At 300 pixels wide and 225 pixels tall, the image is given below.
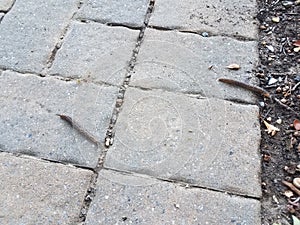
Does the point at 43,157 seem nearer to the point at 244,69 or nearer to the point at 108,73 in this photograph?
the point at 108,73

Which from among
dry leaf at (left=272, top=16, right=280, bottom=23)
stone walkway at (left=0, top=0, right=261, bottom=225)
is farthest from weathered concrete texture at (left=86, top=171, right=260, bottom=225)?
dry leaf at (left=272, top=16, right=280, bottom=23)

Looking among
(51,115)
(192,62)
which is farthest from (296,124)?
(51,115)

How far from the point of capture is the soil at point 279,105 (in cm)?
176

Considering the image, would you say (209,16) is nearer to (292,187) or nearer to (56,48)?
(56,48)

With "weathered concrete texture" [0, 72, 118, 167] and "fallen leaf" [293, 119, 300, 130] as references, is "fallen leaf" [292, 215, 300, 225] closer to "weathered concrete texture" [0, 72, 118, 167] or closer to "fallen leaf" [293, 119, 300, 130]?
"fallen leaf" [293, 119, 300, 130]

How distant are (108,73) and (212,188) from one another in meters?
0.79

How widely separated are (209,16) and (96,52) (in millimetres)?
683

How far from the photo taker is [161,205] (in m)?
1.73

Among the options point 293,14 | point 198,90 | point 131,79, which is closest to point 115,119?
point 131,79

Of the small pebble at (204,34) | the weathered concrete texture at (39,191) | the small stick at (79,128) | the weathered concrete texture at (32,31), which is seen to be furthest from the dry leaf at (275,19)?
the weathered concrete texture at (39,191)

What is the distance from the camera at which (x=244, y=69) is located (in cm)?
221

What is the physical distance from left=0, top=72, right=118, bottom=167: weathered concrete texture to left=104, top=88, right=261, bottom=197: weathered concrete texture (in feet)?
0.35

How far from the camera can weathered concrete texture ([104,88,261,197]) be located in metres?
1.82

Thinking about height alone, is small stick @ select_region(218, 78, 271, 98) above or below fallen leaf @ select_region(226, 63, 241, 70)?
below
